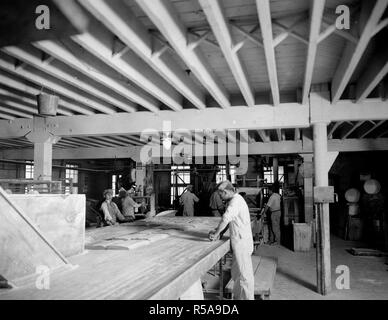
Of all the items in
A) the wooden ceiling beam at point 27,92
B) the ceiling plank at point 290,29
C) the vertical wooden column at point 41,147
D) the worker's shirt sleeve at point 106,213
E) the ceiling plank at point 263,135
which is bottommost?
the worker's shirt sleeve at point 106,213

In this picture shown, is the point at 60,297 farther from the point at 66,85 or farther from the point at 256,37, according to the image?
the point at 66,85

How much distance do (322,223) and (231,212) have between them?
2.74 m

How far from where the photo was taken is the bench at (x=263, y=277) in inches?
224

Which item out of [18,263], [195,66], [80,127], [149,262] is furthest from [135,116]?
[18,263]

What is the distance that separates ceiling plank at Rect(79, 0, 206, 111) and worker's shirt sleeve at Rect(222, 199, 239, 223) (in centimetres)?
211

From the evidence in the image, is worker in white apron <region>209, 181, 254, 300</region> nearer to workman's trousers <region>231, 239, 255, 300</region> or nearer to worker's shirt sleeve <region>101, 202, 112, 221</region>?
workman's trousers <region>231, 239, 255, 300</region>

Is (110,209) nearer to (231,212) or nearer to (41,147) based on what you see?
(41,147)

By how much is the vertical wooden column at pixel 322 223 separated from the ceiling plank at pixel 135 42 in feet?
8.68

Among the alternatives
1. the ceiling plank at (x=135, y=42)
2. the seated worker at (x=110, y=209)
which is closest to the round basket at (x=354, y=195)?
the seated worker at (x=110, y=209)

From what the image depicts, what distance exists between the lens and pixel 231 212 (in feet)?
15.7

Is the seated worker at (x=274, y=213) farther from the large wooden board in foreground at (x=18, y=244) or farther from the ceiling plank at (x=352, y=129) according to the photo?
the large wooden board in foreground at (x=18, y=244)

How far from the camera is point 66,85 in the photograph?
6.04 meters

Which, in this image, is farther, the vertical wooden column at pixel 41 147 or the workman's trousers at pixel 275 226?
the workman's trousers at pixel 275 226

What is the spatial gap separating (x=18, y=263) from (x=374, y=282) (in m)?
7.34
